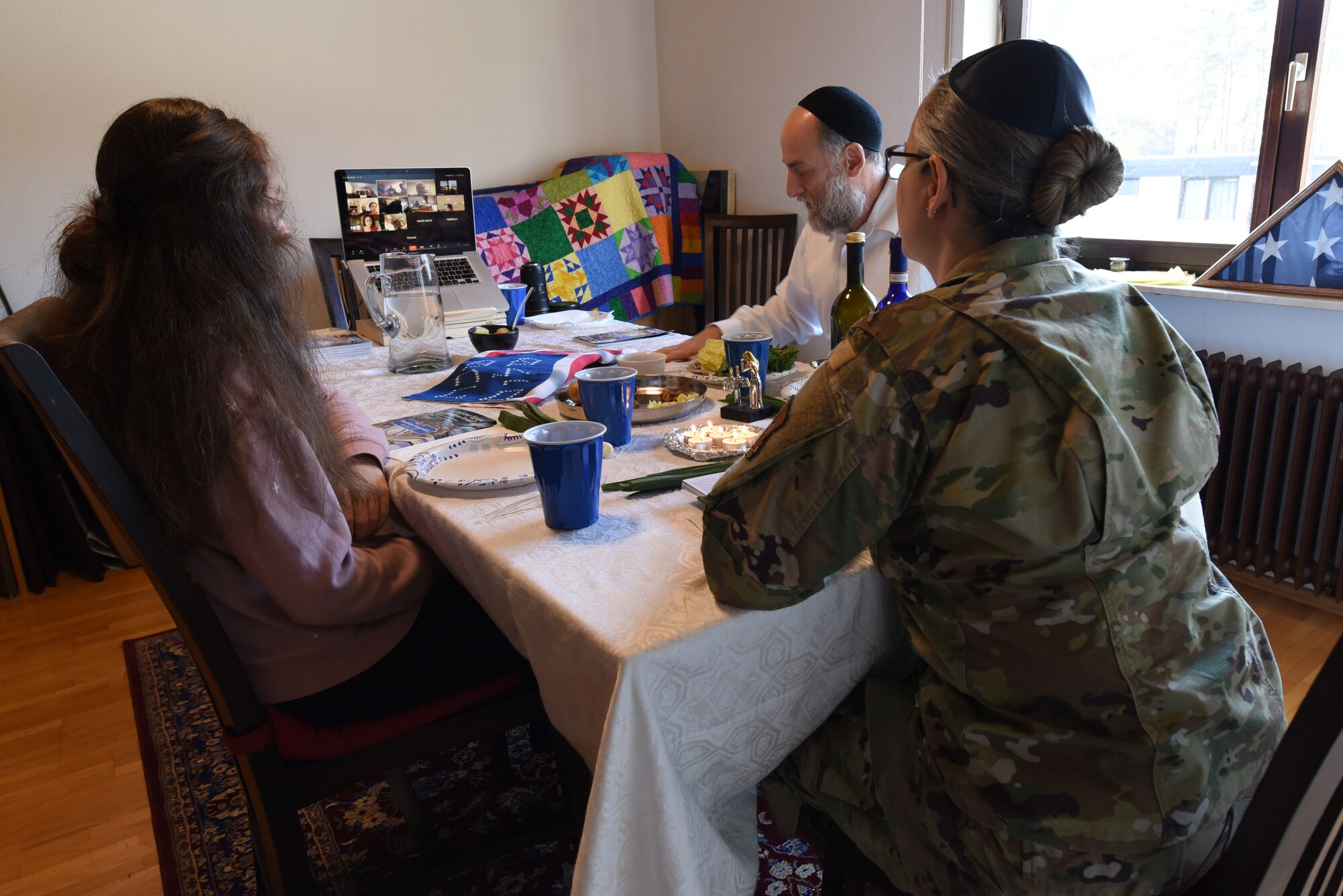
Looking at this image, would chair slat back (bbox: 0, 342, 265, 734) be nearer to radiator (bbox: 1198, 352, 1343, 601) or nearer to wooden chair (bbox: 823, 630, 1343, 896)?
wooden chair (bbox: 823, 630, 1343, 896)

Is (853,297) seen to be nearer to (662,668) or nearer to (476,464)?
(476,464)

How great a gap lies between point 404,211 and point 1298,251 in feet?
7.47

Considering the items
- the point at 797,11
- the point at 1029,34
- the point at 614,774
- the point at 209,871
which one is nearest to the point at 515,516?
the point at 614,774

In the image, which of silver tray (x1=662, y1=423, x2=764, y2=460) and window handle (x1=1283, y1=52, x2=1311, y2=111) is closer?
silver tray (x1=662, y1=423, x2=764, y2=460)

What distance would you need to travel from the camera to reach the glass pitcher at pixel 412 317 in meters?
1.87

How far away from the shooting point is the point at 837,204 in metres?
2.20

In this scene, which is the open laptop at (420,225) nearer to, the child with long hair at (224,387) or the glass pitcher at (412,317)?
the glass pitcher at (412,317)

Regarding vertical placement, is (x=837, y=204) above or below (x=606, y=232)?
Answer: above

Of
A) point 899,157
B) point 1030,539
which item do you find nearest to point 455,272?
point 899,157

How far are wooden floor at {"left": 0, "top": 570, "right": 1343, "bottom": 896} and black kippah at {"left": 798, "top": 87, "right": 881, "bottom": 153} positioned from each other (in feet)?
4.95

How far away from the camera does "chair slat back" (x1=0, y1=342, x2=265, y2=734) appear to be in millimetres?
776

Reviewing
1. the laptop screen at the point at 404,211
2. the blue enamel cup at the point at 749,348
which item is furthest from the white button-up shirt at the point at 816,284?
the laptop screen at the point at 404,211

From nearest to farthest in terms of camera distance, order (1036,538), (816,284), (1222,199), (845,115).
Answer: (1036,538), (845,115), (816,284), (1222,199)

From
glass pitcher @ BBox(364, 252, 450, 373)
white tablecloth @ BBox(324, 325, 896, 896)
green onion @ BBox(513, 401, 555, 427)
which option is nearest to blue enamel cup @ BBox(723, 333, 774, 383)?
green onion @ BBox(513, 401, 555, 427)
